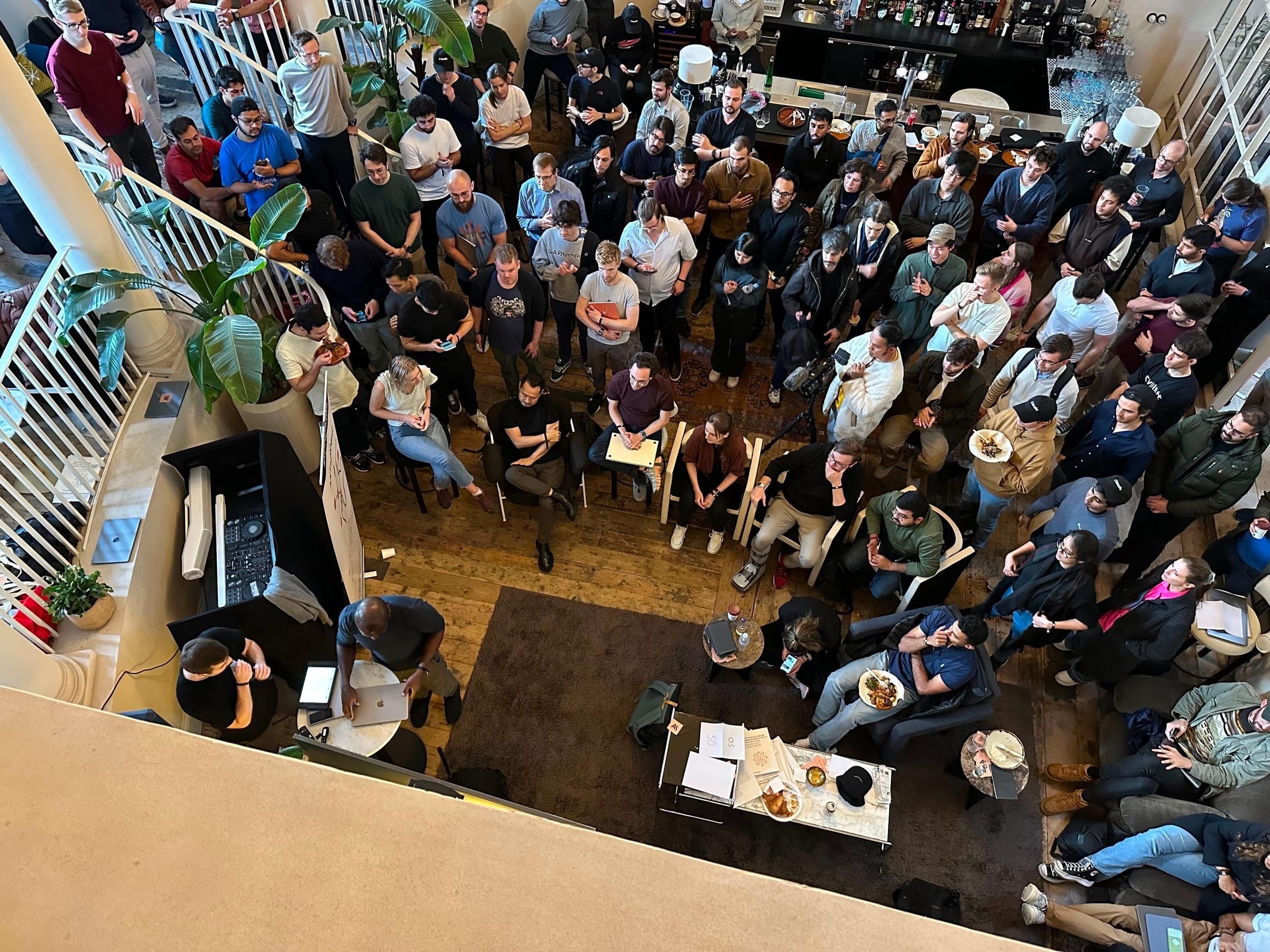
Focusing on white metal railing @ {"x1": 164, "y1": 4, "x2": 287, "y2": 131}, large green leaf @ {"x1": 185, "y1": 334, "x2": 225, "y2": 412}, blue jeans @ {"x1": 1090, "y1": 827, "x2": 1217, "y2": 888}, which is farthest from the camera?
white metal railing @ {"x1": 164, "y1": 4, "x2": 287, "y2": 131}

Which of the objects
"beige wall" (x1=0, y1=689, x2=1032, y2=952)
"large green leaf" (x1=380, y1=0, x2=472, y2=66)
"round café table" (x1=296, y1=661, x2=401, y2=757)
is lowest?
"round café table" (x1=296, y1=661, x2=401, y2=757)

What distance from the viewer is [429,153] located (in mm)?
6477

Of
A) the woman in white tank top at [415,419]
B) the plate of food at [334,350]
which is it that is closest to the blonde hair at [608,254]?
the woman in white tank top at [415,419]

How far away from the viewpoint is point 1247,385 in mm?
6312

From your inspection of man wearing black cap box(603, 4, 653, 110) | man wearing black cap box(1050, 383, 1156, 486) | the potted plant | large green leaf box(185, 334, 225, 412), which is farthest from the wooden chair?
man wearing black cap box(603, 4, 653, 110)

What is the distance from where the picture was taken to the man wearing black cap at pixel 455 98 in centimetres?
698

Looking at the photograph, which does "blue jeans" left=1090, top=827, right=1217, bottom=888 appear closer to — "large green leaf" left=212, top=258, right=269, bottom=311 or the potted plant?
"large green leaf" left=212, top=258, right=269, bottom=311

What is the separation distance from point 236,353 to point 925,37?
8.86 m

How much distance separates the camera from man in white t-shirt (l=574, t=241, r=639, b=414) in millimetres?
5469

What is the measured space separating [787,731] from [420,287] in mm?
3748

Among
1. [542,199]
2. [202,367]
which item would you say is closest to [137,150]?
[202,367]

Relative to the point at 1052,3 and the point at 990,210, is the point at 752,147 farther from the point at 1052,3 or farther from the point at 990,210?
the point at 1052,3

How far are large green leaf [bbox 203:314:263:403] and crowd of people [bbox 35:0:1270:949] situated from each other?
0.48 m

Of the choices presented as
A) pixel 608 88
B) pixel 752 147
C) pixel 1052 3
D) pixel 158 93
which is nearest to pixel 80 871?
pixel 752 147
